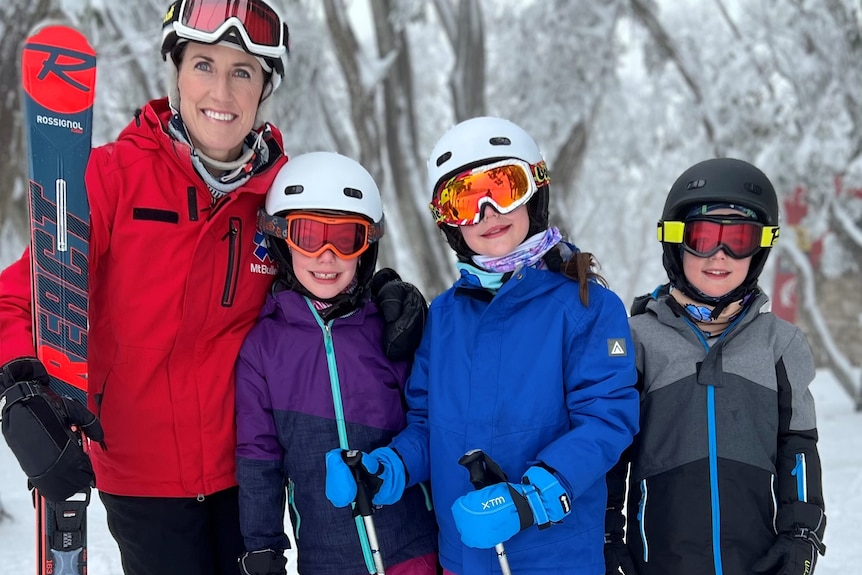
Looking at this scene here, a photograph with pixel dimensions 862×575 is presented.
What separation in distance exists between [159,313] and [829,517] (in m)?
5.56

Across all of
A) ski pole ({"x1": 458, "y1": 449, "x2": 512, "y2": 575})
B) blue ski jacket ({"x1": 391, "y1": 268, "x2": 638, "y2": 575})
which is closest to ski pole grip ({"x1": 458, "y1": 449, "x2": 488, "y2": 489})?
ski pole ({"x1": 458, "y1": 449, "x2": 512, "y2": 575})

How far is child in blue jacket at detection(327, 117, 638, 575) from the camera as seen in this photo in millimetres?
2191

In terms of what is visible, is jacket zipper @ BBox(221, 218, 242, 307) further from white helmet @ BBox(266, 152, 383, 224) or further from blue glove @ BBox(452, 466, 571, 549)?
blue glove @ BBox(452, 466, 571, 549)

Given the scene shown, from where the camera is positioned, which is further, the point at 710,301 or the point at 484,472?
the point at 710,301

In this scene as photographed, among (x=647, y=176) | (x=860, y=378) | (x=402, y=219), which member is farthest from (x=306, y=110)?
(x=647, y=176)

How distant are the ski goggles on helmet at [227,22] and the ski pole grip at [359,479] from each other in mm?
1394

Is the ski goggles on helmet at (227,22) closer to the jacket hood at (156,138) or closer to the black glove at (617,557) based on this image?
the jacket hood at (156,138)

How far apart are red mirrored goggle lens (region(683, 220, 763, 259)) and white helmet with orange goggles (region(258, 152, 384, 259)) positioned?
44.6 inches

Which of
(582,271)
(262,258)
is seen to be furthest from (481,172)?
(262,258)

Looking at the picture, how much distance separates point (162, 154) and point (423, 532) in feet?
5.00

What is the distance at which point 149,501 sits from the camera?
255 cm

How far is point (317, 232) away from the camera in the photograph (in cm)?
265

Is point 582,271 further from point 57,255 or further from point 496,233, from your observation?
point 57,255

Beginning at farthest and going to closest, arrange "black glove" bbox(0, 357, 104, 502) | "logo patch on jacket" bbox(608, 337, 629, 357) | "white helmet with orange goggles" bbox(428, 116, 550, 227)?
"white helmet with orange goggles" bbox(428, 116, 550, 227)
"logo patch on jacket" bbox(608, 337, 629, 357)
"black glove" bbox(0, 357, 104, 502)
